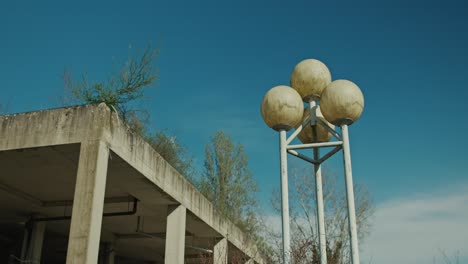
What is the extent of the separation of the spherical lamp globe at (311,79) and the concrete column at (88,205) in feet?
26.8

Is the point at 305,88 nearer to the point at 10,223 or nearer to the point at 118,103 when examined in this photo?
the point at 118,103

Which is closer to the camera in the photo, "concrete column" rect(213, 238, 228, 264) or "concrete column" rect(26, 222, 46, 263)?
"concrete column" rect(26, 222, 46, 263)

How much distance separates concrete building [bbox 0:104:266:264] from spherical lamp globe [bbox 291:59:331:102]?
15.9ft

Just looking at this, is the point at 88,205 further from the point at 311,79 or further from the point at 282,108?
the point at 311,79

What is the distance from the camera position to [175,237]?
513 inches

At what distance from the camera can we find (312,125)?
15.5 metres

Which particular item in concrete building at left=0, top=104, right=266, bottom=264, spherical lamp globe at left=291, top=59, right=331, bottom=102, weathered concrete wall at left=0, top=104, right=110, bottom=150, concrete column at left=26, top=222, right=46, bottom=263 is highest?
spherical lamp globe at left=291, top=59, right=331, bottom=102

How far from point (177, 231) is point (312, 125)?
18.5 ft

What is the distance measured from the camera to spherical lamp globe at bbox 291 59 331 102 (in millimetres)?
15336

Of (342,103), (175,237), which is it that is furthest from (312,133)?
(175,237)

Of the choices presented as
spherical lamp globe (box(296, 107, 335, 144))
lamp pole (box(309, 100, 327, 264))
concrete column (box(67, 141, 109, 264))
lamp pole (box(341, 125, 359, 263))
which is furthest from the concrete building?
lamp pole (box(341, 125, 359, 263))

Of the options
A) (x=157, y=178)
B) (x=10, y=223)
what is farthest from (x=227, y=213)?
(x=157, y=178)

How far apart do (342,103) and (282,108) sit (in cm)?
181

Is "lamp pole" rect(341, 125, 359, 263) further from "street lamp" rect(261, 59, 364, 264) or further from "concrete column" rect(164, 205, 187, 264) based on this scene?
"concrete column" rect(164, 205, 187, 264)
